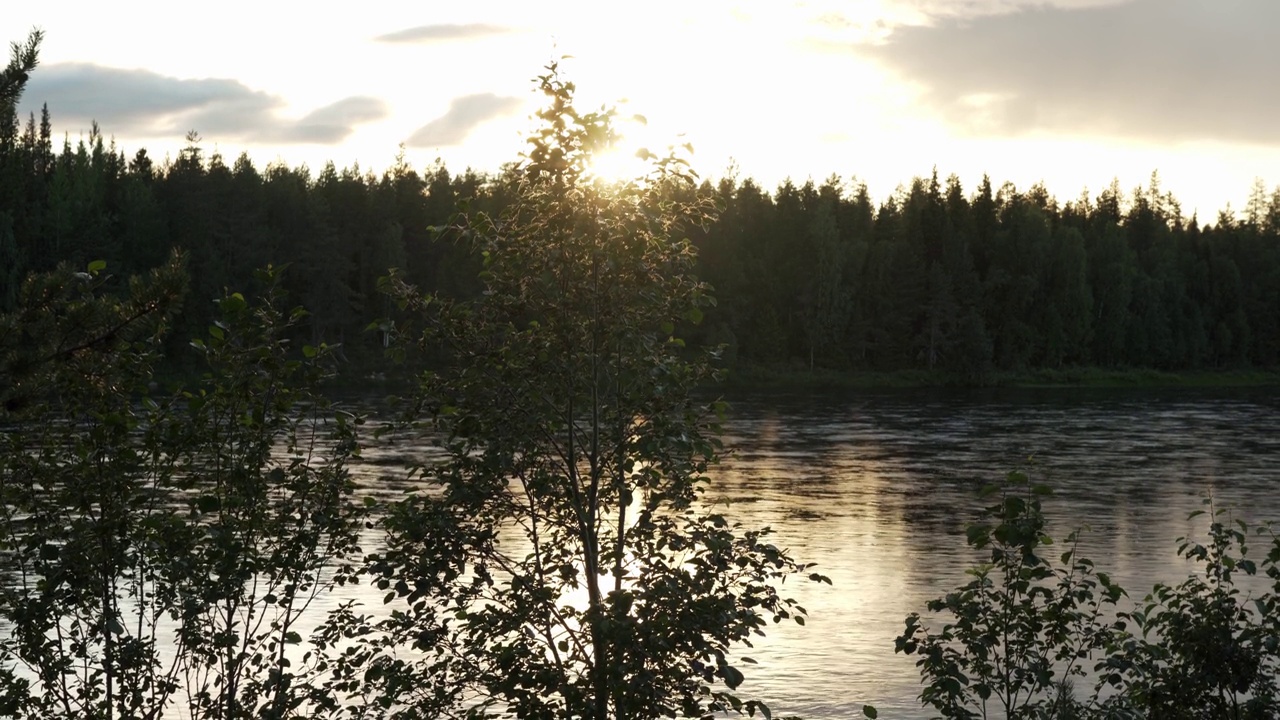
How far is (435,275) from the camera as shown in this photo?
389 ft

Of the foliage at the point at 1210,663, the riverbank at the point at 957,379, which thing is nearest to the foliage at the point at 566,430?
the foliage at the point at 1210,663

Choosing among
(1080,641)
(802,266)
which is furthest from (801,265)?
(1080,641)

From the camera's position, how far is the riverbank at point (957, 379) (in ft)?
344

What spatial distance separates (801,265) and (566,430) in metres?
112

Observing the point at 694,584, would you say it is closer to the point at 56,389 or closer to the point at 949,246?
the point at 56,389

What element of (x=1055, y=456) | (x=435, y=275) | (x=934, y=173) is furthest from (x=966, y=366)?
(x=1055, y=456)

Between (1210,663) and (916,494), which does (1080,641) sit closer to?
(1210,663)

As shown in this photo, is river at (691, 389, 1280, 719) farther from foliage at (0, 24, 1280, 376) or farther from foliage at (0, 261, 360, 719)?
foliage at (0, 24, 1280, 376)

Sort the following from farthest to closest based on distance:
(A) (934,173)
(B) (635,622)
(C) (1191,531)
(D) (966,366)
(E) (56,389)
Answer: (A) (934,173) → (D) (966,366) → (C) (1191,531) → (E) (56,389) → (B) (635,622)

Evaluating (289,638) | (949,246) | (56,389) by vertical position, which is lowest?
(289,638)

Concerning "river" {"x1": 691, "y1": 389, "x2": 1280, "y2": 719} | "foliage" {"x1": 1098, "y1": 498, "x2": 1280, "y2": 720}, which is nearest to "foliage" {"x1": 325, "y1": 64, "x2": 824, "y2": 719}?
"river" {"x1": 691, "y1": 389, "x2": 1280, "y2": 719}

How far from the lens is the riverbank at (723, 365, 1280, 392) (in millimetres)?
105000

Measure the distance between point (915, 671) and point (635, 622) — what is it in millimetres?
11426

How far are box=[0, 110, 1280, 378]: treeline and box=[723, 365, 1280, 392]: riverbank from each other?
6.22 ft
